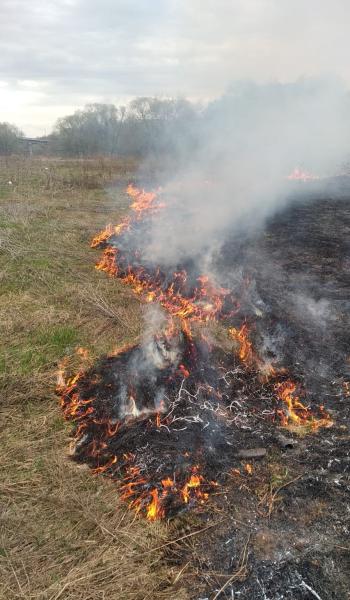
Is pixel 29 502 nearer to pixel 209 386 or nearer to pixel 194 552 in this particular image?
pixel 194 552

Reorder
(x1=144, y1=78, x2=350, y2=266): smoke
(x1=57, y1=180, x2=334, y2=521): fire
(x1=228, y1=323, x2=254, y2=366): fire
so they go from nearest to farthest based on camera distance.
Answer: (x1=57, y1=180, x2=334, y2=521): fire, (x1=228, y1=323, x2=254, y2=366): fire, (x1=144, y1=78, x2=350, y2=266): smoke

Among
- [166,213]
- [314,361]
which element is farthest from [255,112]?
[314,361]

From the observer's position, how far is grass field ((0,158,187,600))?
3.79 metres

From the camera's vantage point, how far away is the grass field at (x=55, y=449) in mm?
3795

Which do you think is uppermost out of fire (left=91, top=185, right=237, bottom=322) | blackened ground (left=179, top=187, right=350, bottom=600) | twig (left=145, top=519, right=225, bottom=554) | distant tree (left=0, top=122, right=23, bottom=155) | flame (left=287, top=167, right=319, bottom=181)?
distant tree (left=0, top=122, right=23, bottom=155)

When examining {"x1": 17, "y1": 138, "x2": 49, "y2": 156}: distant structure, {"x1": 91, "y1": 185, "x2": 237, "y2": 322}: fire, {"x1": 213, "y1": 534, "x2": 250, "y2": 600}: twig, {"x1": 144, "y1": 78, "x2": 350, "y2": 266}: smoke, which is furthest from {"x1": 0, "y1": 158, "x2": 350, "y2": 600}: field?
{"x1": 17, "y1": 138, "x2": 49, "y2": 156}: distant structure

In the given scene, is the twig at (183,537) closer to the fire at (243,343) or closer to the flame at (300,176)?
the fire at (243,343)

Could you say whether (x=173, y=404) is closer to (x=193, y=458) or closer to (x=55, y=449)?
(x=193, y=458)

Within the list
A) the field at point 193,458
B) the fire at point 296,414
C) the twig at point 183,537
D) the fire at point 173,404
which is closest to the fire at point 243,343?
the fire at point 173,404

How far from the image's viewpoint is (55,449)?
5.30 meters

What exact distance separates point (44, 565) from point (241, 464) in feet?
7.64

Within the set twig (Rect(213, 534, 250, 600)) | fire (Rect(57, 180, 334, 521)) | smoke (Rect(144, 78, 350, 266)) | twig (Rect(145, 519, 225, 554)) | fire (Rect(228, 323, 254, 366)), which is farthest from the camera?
smoke (Rect(144, 78, 350, 266))

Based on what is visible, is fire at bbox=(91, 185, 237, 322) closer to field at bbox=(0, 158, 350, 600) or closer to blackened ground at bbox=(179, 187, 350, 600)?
field at bbox=(0, 158, 350, 600)

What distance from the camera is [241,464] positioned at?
15.9 feet
